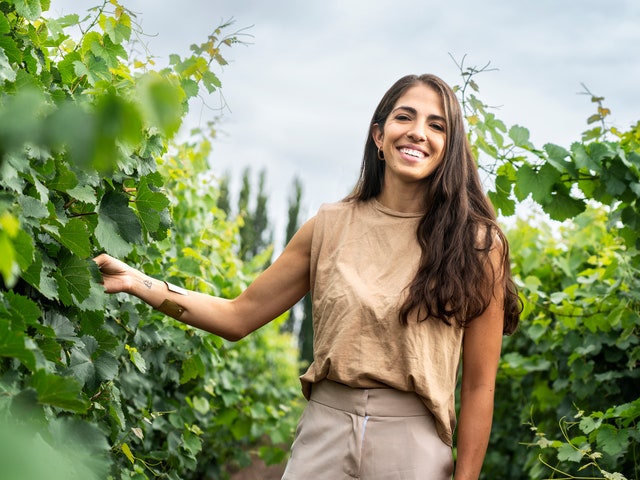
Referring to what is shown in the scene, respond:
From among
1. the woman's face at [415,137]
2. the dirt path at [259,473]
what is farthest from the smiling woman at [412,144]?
the dirt path at [259,473]

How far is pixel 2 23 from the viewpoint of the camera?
1.64m

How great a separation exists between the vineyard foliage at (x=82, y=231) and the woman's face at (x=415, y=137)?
57 centimetres

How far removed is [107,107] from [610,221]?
2925 mm

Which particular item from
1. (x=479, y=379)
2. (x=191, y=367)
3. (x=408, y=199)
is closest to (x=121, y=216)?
(x=408, y=199)

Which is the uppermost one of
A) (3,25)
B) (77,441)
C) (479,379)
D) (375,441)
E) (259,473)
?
(3,25)

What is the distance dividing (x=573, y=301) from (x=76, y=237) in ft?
10.0

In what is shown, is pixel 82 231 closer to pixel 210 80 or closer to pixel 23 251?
pixel 23 251

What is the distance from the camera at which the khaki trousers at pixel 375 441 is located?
6.84ft

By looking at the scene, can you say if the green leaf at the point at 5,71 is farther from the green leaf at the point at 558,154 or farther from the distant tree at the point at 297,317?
the distant tree at the point at 297,317

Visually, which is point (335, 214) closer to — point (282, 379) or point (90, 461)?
point (90, 461)

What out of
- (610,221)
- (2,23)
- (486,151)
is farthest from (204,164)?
(2,23)

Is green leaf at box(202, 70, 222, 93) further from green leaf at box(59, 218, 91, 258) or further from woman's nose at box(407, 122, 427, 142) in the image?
green leaf at box(59, 218, 91, 258)

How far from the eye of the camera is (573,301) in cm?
411

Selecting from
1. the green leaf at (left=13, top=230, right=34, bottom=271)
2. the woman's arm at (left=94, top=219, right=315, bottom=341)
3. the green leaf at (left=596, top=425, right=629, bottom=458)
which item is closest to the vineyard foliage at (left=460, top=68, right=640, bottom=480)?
the green leaf at (left=596, top=425, right=629, bottom=458)
